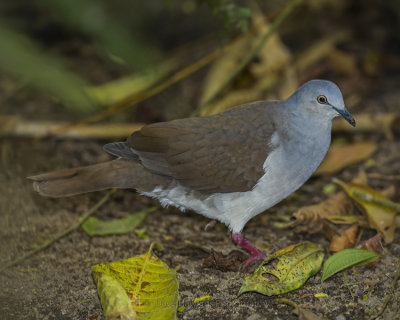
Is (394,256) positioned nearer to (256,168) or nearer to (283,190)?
(283,190)

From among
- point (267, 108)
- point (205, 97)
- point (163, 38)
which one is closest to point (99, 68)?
point (163, 38)

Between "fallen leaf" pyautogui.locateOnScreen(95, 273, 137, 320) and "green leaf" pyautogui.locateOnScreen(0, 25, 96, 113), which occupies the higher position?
"green leaf" pyautogui.locateOnScreen(0, 25, 96, 113)

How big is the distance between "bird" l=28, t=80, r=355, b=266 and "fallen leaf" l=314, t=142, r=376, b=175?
48.9 inches

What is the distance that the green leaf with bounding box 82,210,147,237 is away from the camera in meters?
3.65

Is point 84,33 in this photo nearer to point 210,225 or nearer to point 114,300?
point 114,300

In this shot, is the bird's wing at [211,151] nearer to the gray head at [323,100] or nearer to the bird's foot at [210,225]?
the gray head at [323,100]

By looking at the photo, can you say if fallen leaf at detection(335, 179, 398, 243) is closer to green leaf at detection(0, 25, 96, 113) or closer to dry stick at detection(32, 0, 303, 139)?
dry stick at detection(32, 0, 303, 139)

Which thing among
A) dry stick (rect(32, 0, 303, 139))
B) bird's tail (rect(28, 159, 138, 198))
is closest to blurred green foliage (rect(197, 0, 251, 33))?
dry stick (rect(32, 0, 303, 139))

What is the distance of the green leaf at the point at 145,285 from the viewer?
2.60 m

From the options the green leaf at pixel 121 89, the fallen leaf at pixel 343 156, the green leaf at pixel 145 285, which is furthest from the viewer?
the green leaf at pixel 121 89

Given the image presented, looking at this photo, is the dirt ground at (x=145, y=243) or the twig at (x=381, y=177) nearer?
the dirt ground at (x=145, y=243)

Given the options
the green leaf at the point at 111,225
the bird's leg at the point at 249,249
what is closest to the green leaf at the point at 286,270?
the bird's leg at the point at 249,249

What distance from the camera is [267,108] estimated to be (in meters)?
3.32

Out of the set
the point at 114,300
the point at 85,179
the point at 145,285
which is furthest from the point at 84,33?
the point at 85,179
